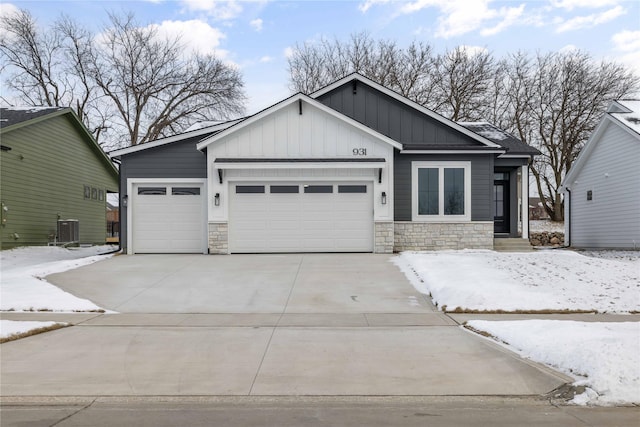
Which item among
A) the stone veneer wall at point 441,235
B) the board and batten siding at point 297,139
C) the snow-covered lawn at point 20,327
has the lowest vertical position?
the snow-covered lawn at point 20,327

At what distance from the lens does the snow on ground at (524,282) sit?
9.09 meters

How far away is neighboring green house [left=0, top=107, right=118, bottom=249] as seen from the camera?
1811cm

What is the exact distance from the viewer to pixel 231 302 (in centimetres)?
981

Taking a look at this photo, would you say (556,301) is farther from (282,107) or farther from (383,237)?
(282,107)

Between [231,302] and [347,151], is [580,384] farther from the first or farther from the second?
[347,151]

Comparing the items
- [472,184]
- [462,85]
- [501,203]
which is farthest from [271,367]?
[462,85]

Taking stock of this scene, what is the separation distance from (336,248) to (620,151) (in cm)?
1211

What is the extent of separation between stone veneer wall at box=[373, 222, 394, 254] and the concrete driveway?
375 cm

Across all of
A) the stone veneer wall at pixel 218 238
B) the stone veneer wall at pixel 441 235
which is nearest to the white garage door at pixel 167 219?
the stone veneer wall at pixel 218 238

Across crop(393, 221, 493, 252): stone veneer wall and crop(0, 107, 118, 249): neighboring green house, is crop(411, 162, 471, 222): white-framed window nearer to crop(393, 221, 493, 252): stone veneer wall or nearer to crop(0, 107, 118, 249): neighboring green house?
crop(393, 221, 493, 252): stone veneer wall

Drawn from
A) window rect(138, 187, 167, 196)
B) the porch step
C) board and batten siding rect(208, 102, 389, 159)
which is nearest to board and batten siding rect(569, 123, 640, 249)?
the porch step

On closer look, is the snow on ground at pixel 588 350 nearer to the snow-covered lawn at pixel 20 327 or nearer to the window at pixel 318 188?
the snow-covered lawn at pixel 20 327

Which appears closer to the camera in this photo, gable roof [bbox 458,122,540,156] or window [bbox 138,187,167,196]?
window [bbox 138,187,167,196]

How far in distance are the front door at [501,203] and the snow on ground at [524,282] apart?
5.18 metres
